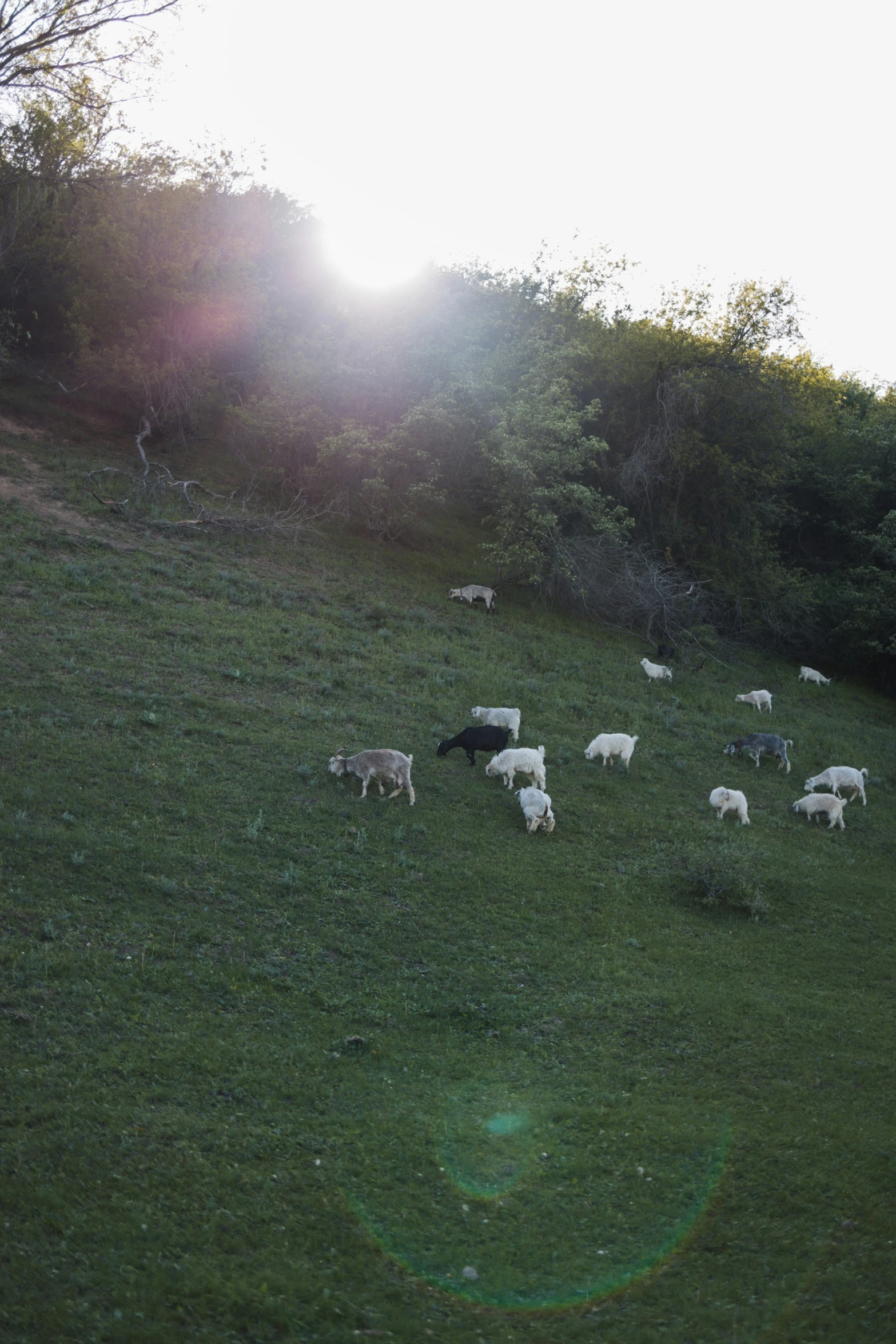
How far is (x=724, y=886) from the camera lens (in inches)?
593

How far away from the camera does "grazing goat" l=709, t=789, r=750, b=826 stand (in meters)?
19.7

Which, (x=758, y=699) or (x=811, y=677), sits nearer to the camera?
(x=758, y=699)

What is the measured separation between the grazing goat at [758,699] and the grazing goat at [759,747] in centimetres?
546

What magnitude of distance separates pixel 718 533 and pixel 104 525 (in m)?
→ 23.4

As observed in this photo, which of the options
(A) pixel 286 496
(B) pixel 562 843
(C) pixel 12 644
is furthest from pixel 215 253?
(B) pixel 562 843

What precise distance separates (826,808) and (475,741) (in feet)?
25.8

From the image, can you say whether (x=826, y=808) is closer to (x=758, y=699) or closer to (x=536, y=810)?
(x=536, y=810)

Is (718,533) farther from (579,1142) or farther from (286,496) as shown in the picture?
(579,1142)

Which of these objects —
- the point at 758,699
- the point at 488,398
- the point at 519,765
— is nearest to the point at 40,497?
the point at 488,398

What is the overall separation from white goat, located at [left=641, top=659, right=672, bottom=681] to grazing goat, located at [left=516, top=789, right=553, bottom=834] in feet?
44.8

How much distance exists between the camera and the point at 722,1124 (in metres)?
9.30

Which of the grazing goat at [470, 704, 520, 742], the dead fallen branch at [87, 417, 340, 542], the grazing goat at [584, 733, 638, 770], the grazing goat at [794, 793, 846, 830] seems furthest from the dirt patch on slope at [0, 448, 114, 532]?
the grazing goat at [794, 793, 846, 830]

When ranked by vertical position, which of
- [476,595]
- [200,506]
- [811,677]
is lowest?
[811,677]

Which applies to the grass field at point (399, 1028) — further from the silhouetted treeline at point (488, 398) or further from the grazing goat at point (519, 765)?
the silhouetted treeline at point (488, 398)
